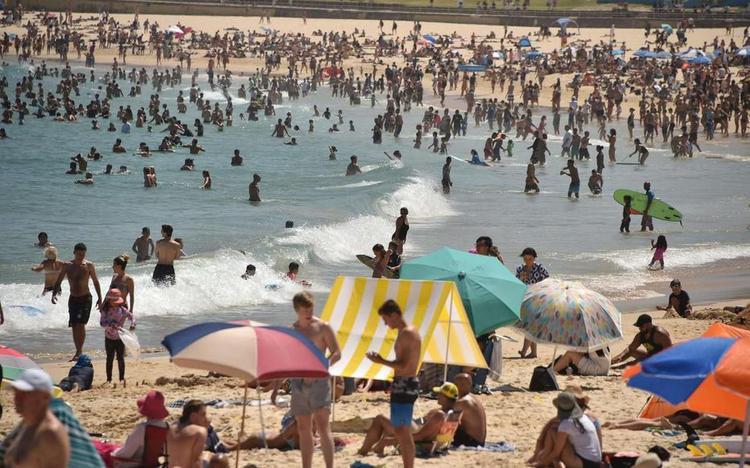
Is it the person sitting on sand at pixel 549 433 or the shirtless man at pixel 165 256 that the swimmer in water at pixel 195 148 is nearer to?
the shirtless man at pixel 165 256

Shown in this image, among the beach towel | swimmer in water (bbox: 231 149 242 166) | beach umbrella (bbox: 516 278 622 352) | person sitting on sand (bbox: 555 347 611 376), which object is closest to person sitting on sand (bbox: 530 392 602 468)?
the beach towel

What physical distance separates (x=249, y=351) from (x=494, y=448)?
2.48m

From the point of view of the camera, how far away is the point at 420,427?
332 inches

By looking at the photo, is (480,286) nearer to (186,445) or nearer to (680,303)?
(186,445)

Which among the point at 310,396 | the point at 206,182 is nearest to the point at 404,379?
the point at 310,396

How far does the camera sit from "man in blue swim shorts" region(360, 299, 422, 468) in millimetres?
7375

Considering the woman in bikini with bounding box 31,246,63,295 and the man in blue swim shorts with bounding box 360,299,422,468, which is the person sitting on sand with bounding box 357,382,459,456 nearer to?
the man in blue swim shorts with bounding box 360,299,422,468

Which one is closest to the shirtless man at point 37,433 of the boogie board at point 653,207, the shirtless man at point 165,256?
A: the shirtless man at point 165,256

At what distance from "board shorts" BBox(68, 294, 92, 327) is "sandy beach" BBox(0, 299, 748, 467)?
525mm

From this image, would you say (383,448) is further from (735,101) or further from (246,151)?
(735,101)

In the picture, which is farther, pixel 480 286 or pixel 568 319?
pixel 568 319

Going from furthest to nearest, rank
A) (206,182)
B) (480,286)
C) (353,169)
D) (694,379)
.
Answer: (353,169) → (206,182) → (480,286) → (694,379)

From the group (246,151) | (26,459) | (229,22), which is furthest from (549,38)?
(26,459)

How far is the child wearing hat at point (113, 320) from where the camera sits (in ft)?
36.5
